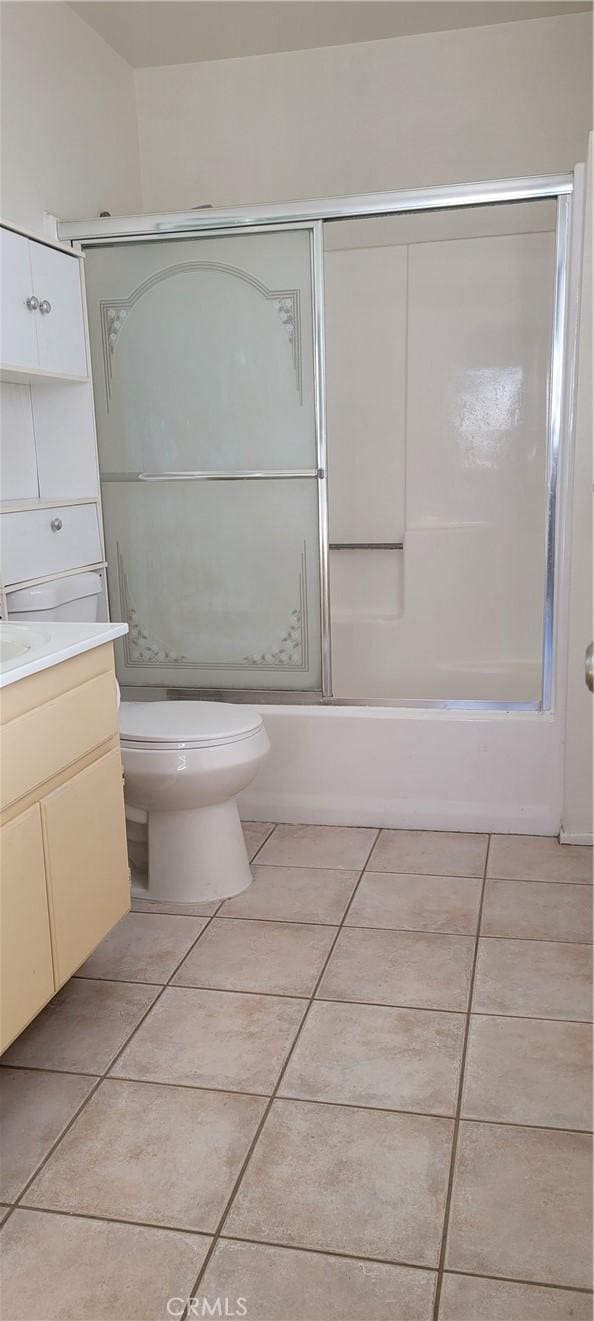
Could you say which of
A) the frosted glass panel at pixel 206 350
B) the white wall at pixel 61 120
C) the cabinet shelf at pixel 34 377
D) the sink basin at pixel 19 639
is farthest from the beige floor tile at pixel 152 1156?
the white wall at pixel 61 120

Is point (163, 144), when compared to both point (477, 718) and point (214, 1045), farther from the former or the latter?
point (214, 1045)

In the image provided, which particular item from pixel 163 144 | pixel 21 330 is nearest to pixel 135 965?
pixel 21 330

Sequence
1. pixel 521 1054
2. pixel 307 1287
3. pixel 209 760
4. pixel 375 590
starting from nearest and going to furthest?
pixel 307 1287
pixel 521 1054
pixel 209 760
pixel 375 590

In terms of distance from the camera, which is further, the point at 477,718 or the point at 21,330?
the point at 477,718

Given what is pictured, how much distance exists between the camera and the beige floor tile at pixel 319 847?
2.79 m

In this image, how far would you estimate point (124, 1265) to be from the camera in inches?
56.2

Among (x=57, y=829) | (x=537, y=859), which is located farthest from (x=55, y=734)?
(x=537, y=859)

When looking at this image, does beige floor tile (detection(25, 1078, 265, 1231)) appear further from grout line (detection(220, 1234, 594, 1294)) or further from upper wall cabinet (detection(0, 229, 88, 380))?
upper wall cabinet (detection(0, 229, 88, 380))

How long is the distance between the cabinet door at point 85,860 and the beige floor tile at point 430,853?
85 centimetres

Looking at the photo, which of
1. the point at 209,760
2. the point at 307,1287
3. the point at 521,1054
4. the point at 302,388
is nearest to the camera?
the point at 307,1287

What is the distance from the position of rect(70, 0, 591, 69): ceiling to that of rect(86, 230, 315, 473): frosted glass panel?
85cm

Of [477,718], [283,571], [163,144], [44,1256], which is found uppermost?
[163,144]

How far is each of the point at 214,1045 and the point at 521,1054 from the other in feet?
1.90

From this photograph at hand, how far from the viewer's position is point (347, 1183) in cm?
157
